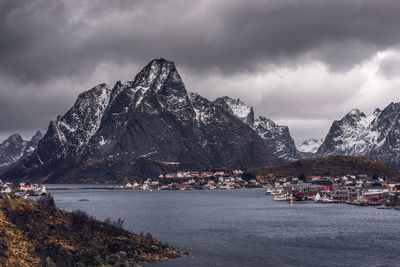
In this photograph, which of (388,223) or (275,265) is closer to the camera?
(275,265)

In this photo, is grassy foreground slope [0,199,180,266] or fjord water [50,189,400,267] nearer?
grassy foreground slope [0,199,180,266]

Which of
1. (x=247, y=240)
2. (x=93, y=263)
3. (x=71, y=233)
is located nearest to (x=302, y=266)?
(x=247, y=240)

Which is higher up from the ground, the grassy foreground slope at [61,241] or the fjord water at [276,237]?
the grassy foreground slope at [61,241]

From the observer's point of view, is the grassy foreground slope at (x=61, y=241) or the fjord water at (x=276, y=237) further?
the fjord water at (x=276, y=237)

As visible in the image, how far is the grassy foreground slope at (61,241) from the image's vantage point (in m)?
77.9

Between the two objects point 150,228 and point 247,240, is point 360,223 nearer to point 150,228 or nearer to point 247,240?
point 247,240

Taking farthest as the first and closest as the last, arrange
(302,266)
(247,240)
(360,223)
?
(360,223)
(247,240)
(302,266)

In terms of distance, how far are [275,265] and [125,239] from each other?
3102 cm

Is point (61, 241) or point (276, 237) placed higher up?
point (61, 241)

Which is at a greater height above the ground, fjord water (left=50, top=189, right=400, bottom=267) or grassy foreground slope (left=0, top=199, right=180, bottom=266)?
grassy foreground slope (left=0, top=199, right=180, bottom=266)

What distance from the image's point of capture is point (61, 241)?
8456cm

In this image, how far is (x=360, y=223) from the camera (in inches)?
5773

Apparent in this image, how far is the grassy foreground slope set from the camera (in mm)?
77875

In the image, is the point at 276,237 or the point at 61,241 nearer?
the point at 61,241
